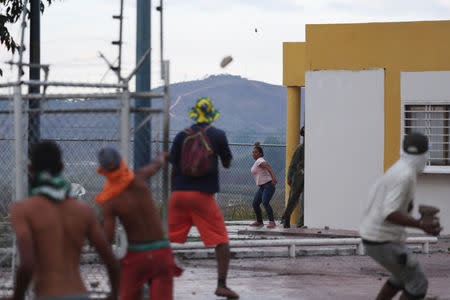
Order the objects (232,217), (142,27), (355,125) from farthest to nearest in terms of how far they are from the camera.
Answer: (232,217) → (355,125) → (142,27)

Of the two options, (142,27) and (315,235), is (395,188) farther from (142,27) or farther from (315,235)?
(315,235)

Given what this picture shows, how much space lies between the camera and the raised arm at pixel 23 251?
471 cm

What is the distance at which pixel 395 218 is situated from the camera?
22.2 ft

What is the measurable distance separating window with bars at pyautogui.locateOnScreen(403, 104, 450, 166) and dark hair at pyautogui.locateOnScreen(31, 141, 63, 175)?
1280 centimetres

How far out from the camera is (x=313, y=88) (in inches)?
699

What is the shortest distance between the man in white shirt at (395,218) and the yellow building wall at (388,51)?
10.3 metres

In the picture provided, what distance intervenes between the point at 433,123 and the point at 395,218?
430 inches

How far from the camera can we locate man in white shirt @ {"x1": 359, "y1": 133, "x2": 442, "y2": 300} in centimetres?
681

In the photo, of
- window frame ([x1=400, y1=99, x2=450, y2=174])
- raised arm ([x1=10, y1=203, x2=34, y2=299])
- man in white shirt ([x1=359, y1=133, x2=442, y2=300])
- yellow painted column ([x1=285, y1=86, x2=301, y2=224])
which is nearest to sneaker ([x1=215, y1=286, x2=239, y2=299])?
man in white shirt ([x1=359, y1=133, x2=442, y2=300])

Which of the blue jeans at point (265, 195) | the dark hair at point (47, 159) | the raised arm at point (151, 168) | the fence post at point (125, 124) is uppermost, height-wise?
the fence post at point (125, 124)

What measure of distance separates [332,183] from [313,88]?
1.77m

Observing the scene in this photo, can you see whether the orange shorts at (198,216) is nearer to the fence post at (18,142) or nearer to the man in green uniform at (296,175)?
the fence post at (18,142)

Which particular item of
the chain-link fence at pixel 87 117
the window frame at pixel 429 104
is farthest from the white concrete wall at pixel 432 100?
the chain-link fence at pixel 87 117

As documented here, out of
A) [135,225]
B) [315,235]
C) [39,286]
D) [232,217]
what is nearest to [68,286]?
[39,286]
